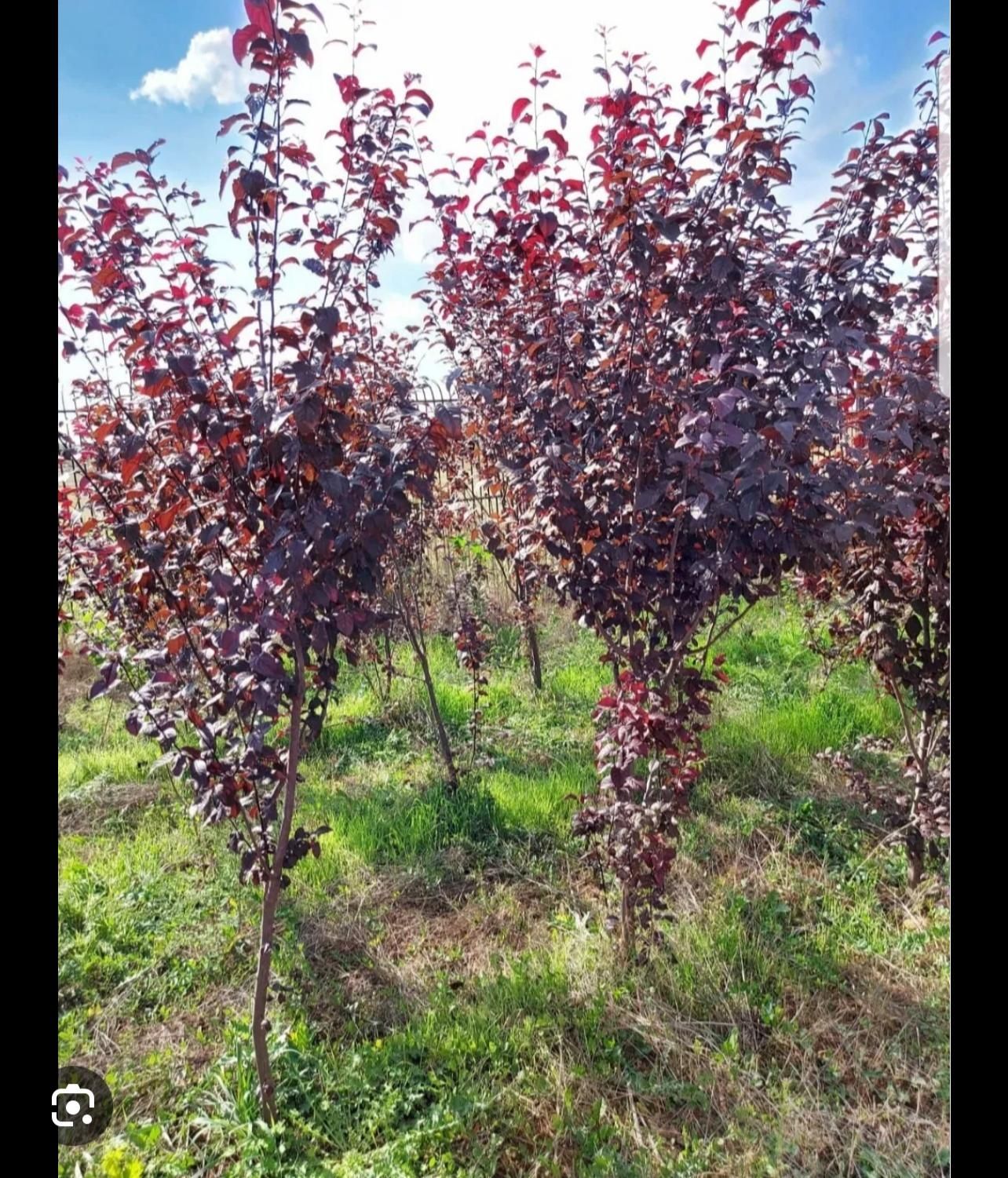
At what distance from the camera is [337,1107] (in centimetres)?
179

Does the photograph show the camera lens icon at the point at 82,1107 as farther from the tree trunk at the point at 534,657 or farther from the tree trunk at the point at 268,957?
the tree trunk at the point at 534,657

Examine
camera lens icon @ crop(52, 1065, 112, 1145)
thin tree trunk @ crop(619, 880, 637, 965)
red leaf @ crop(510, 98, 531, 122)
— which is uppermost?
red leaf @ crop(510, 98, 531, 122)

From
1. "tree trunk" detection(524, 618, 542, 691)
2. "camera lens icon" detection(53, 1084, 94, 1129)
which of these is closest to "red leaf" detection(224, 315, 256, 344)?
"camera lens icon" detection(53, 1084, 94, 1129)

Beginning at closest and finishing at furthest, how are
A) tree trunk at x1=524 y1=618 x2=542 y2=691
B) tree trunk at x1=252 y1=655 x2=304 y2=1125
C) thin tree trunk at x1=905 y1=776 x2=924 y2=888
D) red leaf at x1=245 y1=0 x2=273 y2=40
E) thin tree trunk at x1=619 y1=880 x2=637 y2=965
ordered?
red leaf at x1=245 y1=0 x2=273 y2=40, tree trunk at x1=252 y1=655 x2=304 y2=1125, thin tree trunk at x1=619 y1=880 x2=637 y2=965, thin tree trunk at x1=905 y1=776 x2=924 y2=888, tree trunk at x1=524 y1=618 x2=542 y2=691

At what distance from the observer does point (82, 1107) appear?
175 centimetres

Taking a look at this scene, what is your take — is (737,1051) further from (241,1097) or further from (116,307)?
(116,307)

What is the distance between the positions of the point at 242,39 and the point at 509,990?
2.31 metres

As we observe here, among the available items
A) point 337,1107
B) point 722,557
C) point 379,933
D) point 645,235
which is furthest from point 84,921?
point 645,235

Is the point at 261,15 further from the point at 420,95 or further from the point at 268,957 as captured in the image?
the point at 268,957

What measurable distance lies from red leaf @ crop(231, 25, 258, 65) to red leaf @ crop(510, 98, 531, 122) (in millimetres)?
729

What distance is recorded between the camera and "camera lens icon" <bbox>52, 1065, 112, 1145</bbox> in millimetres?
1711

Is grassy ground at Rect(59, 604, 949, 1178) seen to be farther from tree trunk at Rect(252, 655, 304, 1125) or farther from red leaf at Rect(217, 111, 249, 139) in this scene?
red leaf at Rect(217, 111, 249, 139)

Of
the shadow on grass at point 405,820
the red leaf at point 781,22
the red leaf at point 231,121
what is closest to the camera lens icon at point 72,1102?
the shadow on grass at point 405,820

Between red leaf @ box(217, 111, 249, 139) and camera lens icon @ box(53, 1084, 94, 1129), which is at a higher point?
red leaf @ box(217, 111, 249, 139)
